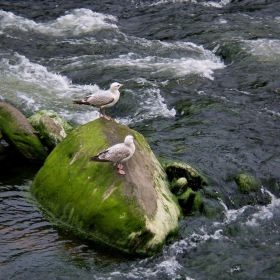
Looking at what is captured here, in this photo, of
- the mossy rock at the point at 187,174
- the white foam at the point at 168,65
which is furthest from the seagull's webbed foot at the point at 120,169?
the white foam at the point at 168,65

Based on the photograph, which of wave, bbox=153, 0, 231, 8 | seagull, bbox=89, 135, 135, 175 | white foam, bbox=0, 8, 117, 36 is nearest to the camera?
seagull, bbox=89, 135, 135, 175

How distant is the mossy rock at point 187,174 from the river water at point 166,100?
0.37 m

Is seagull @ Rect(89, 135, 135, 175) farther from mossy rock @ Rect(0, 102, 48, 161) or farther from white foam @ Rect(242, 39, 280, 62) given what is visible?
white foam @ Rect(242, 39, 280, 62)

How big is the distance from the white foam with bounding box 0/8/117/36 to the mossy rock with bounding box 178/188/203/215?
10.4 meters

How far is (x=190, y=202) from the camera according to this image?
32.0 ft

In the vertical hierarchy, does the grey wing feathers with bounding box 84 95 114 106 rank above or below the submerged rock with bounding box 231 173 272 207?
above

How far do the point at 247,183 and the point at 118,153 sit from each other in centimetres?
288

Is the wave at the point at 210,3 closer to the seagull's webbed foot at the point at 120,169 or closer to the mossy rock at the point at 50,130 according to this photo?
the mossy rock at the point at 50,130

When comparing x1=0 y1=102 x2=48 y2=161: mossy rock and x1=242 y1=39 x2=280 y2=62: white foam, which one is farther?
x1=242 y1=39 x2=280 y2=62: white foam

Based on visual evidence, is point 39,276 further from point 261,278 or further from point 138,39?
point 138,39

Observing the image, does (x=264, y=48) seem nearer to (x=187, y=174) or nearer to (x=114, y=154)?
(x=187, y=174)

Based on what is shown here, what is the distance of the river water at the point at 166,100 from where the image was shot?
8352mm

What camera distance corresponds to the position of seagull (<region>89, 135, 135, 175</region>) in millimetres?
8805

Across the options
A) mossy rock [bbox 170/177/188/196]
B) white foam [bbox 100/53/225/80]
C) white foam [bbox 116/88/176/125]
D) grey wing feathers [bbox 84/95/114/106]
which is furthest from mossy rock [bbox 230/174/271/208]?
white foam [bbox 100/53/225/80]
